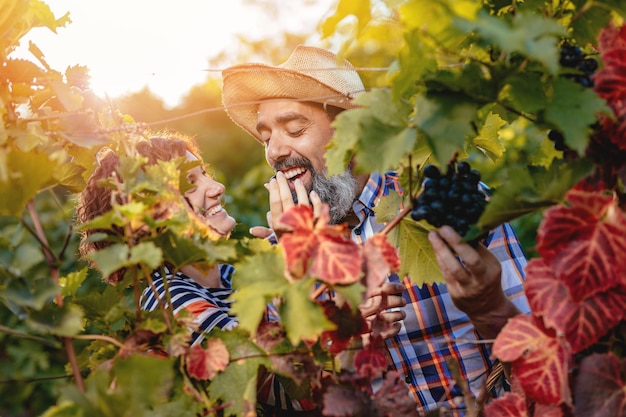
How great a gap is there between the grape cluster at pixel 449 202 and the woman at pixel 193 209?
78 centimetres

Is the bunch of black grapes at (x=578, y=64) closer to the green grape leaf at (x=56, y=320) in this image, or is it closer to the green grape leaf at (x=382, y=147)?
the green grape leaf at (x=382, y=147)

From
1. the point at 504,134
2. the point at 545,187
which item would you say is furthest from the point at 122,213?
the point at 504,134

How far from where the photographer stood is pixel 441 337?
2234 mm

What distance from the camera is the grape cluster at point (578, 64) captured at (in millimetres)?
1016

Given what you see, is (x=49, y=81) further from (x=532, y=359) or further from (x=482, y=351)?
(x=482, y=351)

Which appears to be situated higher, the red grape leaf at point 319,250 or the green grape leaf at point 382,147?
the green grape leaf at point 382,147

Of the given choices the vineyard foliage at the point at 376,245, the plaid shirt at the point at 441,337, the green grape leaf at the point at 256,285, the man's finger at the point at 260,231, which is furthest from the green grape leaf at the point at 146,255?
the plaid shirt at the point at 441,337

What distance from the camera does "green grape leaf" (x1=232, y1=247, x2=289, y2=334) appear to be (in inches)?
37.2

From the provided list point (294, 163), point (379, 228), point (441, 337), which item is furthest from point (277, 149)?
point (441, 337)

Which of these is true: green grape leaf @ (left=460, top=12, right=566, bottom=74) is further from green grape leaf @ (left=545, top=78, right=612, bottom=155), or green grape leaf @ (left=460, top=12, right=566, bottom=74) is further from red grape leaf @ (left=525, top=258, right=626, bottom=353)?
red grape leaf @ (left=525, top=258, right=626, bottom=353)

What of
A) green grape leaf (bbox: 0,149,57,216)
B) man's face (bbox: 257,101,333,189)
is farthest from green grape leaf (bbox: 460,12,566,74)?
man's face (bbox: 257,101,333,189)

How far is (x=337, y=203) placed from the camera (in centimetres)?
263

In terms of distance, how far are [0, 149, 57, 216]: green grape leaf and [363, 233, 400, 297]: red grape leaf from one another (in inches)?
21.0

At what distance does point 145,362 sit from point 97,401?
0.08 metres
